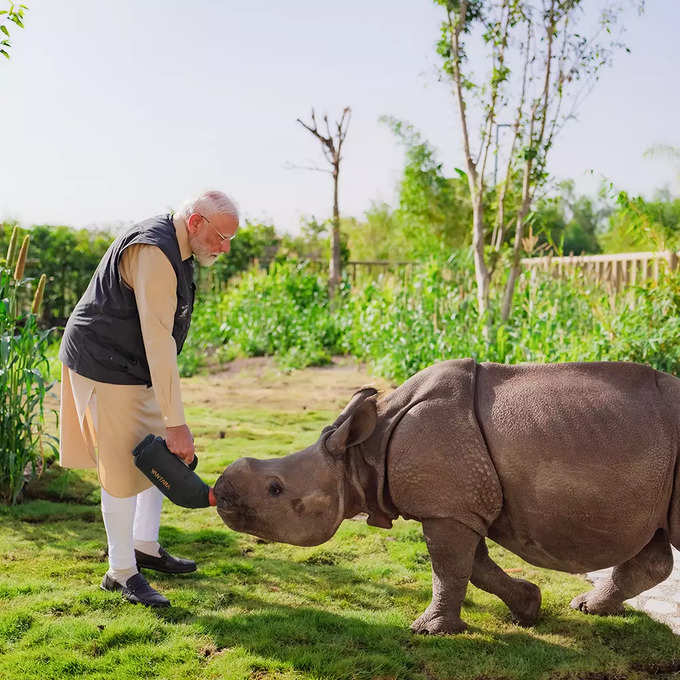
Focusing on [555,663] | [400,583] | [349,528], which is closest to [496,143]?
[349,528]

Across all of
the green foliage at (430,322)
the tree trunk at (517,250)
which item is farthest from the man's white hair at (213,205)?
the tree trunk at (517,250)

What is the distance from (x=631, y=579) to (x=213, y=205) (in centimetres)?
254

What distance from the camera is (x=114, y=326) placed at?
12.3 feet

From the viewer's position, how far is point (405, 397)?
11.5 feet

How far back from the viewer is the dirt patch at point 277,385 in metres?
9.80

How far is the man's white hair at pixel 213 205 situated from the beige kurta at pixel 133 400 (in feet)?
0.47

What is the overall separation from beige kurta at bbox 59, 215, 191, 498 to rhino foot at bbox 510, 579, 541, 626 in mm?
1725

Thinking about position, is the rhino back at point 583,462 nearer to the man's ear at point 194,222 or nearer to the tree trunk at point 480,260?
the man's ear at point 194,222

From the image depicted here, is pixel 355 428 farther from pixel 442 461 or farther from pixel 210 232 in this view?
pixel 210 232

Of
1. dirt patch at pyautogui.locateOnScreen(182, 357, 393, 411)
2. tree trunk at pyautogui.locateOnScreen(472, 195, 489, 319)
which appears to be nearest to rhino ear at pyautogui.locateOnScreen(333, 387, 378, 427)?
dirt patch at pyautogui.locateOnScreen(182, 357, 393, 411)

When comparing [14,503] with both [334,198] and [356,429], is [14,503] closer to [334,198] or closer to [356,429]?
[356,429]

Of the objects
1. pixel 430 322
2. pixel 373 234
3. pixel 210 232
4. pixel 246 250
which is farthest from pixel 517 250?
pixel 373 234

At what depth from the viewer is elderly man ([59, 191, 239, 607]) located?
3.62 metres

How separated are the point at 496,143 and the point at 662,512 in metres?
6.75
